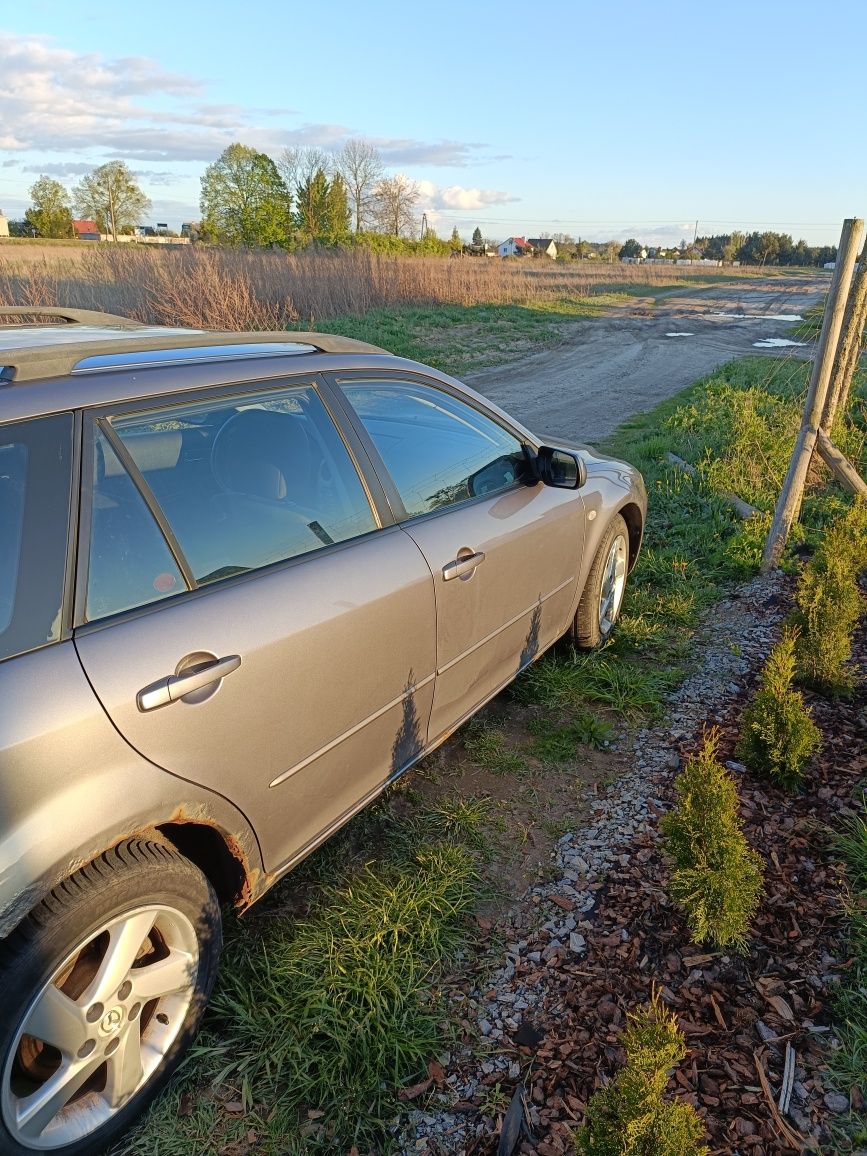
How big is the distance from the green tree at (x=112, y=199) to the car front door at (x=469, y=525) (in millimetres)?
76030

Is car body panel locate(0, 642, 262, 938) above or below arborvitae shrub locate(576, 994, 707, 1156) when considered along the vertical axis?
above

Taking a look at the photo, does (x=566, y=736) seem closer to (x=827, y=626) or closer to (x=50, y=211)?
(x=827, y=626)

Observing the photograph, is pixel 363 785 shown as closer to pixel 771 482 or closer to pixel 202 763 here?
pixel 202 763

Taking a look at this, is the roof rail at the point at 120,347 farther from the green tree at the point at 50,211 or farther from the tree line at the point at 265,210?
the green tree at the point at 50,211

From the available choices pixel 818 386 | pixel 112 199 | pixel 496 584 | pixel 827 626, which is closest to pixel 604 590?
pixel 827 626

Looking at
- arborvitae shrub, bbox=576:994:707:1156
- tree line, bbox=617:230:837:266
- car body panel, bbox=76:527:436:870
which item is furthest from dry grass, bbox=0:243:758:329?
tree line, bbox=617:230:837:266

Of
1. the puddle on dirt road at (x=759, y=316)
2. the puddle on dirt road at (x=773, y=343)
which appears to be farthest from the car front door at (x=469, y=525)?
the puddle on dirt road at (x=759, y=316)

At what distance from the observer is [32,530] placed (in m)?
1.71

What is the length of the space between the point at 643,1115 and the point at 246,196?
212 ft

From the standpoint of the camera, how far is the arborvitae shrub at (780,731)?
3275 mm

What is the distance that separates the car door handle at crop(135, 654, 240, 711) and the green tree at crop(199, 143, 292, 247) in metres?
61.0

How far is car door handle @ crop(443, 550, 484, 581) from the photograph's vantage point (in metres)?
2.78

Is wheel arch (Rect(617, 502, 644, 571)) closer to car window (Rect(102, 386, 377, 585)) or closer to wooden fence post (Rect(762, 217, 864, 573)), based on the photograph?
wooden fence post (Rect(762, 217, 864, 573))

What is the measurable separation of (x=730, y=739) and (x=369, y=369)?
2413 mm
